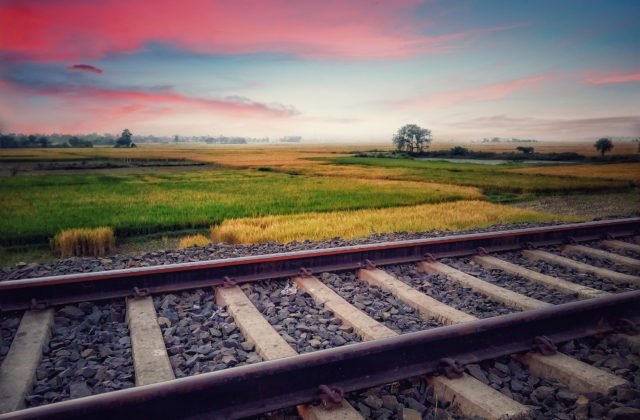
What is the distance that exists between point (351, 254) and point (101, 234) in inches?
231

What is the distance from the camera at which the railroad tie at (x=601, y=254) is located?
223 inches

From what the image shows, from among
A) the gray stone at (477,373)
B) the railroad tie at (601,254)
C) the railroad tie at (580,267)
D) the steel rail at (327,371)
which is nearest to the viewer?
the steel rail at (327,371)

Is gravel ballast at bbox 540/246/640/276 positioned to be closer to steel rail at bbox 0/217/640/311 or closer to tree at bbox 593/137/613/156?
steel rail at bbox 0/217/640/311

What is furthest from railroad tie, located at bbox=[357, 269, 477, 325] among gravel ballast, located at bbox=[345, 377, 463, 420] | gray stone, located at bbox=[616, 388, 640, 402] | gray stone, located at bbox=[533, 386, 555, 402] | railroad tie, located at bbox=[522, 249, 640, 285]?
railroad tie, located at bbox=[522, 249, 640, 285]

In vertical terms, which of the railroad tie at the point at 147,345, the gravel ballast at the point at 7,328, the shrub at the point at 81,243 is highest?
the railroad tie at the point at 147,345

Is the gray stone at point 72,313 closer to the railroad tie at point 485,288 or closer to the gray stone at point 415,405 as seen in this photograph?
the gray stone at point 415,405

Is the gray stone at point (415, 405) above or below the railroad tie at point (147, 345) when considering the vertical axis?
below

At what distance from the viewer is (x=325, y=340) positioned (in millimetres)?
3316

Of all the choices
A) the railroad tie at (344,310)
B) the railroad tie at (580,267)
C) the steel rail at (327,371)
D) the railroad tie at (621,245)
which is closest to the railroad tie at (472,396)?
the railroad tie at (344,310)

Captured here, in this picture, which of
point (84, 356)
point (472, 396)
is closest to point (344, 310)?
point (472, 396)

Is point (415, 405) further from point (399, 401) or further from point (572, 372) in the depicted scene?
point (572, 372)

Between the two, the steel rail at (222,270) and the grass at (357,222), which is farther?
the grass at (357,222)

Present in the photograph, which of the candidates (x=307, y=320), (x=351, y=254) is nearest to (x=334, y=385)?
(x=307, y=320)

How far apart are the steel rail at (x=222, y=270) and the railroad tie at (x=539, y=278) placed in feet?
0.91
